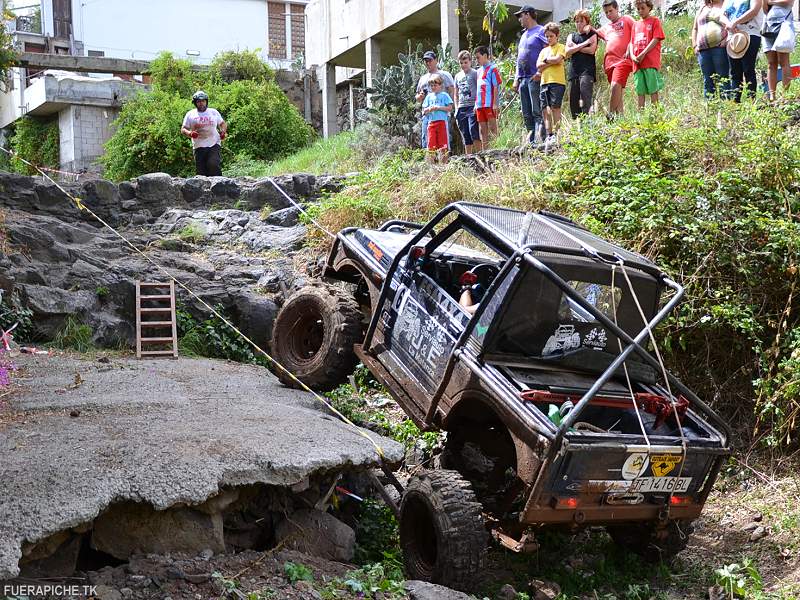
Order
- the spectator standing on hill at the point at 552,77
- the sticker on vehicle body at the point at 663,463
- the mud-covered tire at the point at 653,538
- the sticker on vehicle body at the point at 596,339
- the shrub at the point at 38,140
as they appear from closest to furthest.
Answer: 1. the sticker on vehicle body at the point at 663,463
2. the mud-covered tire at the point at 653,538
3. the sticker on vehicle body at the point at 596,339
4. the spectator standing on hill at the point at 552,77
5. the shrub at the point at 38,140

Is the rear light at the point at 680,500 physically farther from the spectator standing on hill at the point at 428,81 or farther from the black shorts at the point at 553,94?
the spectator standing on hill at the point at 428,81

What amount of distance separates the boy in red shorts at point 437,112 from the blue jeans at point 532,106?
134cm

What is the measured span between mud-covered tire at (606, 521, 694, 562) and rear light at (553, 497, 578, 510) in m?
0.84

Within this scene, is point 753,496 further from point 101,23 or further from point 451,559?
point 101,23

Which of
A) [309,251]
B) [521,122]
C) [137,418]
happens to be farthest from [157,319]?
[521,122]

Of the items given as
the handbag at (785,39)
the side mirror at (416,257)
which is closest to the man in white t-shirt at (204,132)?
the handbag at (785,39)

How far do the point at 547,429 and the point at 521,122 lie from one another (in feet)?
35.4

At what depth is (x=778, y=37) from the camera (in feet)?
33.0

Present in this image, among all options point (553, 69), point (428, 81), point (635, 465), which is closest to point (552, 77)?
point (553, 69)

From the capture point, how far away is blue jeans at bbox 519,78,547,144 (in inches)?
487

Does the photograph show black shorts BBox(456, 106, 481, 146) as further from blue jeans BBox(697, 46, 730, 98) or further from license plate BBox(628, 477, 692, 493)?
license plate BBox(628, 477, 692, 493)

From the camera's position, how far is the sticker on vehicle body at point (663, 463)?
5379 mm

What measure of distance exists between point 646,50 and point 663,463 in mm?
7213

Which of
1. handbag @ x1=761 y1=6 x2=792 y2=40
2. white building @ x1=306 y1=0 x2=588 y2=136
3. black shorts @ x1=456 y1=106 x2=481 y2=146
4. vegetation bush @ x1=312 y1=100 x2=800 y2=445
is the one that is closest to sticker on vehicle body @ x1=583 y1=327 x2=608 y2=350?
vegetation bush @ x1=312 y1=100 x2=800 y2=445
